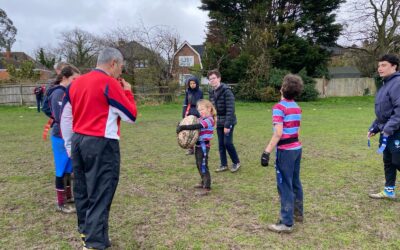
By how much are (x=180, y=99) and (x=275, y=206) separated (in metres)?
20.4

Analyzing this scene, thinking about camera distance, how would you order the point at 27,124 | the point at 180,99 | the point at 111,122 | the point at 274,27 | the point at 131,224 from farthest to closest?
the point at 274,27
the point at 180,99
the point at 27,124
the point at 131,224
the point at 111,122

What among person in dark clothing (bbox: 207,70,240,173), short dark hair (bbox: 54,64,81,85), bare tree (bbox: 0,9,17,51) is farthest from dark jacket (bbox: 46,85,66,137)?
bare tree (bbox: 0,9,17,51)

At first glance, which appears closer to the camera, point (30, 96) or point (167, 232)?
point (167, 232)

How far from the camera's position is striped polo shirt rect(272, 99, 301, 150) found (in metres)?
3.93

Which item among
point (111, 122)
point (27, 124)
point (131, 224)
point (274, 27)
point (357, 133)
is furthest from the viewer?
point (274, 27)

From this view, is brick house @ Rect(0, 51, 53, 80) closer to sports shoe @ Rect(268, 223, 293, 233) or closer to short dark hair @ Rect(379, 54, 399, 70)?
sports shoe @ Rect(268, 223, 293, 233)

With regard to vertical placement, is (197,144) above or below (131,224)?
above

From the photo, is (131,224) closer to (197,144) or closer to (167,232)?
(167,232)

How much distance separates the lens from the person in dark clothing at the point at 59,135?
15.2ft

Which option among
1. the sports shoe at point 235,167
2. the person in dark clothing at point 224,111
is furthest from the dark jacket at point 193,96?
the sports shoe at point 235,167

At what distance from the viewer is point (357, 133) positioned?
11.2m

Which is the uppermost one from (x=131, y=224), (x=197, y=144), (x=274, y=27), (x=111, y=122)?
(x=274, y=27)

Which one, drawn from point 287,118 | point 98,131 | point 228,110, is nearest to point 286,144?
point 287,118

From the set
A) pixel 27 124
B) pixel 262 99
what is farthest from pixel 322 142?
pixel 262 99
